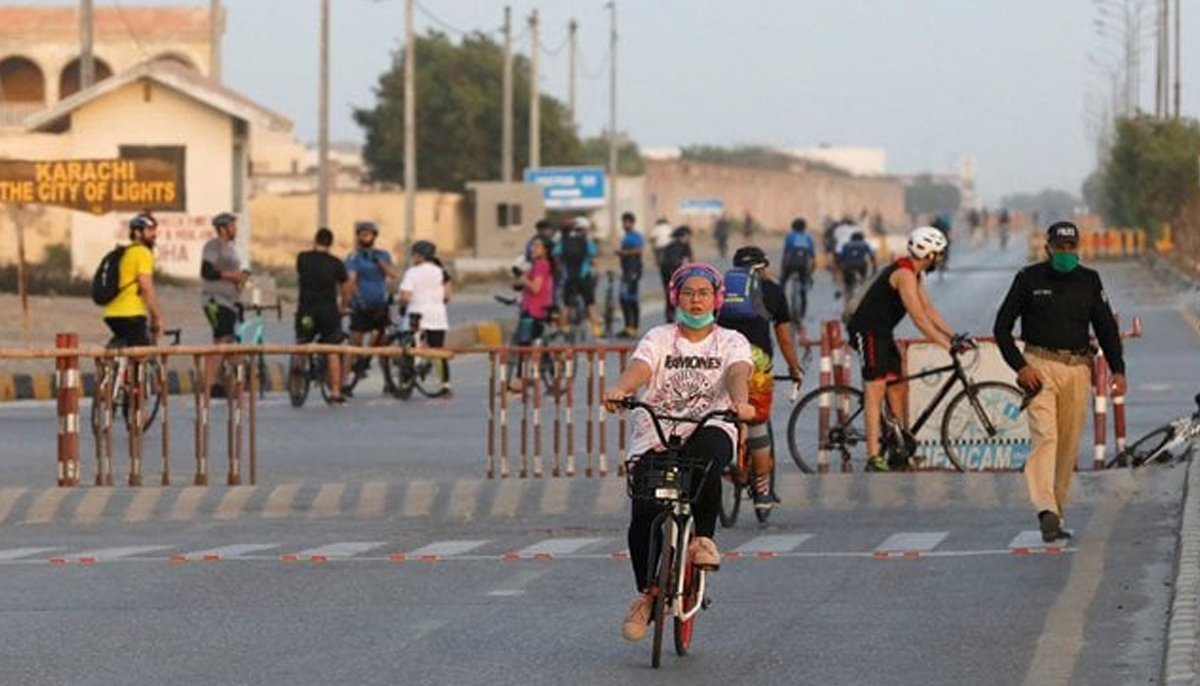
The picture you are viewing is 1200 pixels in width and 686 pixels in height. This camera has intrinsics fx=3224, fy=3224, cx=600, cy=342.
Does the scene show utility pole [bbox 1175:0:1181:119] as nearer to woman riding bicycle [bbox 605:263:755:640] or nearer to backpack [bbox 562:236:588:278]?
backpack [bbox 562:236:588:278]

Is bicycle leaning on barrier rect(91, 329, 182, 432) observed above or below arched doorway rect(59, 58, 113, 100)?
below

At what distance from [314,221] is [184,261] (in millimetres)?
38045

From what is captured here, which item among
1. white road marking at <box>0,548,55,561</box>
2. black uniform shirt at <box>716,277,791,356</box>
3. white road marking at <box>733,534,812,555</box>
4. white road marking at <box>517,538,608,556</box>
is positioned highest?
black uniform shirt at <box>716,277,791,356</box>

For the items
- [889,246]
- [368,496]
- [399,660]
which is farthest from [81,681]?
[889,246]

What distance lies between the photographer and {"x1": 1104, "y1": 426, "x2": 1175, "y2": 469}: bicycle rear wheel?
66.7ft

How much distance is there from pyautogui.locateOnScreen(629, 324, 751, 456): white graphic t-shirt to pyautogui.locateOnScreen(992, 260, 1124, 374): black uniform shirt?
4489 mm

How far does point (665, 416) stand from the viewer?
12227 millimetres

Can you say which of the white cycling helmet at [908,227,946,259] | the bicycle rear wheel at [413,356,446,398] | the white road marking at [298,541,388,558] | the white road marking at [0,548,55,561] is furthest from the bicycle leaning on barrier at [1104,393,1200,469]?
the bicycle rear wheel at [413,356,446,398]

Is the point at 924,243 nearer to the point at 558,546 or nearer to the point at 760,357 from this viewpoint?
the point at 760,357

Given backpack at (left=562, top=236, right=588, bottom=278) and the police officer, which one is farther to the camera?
backpack at (left=562, top=236, right=588, bottom=278)

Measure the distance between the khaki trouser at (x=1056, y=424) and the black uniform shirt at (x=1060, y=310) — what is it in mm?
140

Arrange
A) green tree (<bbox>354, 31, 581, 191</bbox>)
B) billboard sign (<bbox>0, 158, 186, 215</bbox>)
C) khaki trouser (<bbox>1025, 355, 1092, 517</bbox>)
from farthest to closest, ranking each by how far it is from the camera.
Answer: green tree (<bbox>354, 31, 581, 191</bbox>)
billboard sign (<bbox>0, 158, 186, 215</bbox>)
khaki trouser (<bbox>1025, 355, 1092, 517</bbox>)

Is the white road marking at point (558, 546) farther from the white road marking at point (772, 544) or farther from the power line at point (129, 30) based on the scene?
the power line at point (129, 30)

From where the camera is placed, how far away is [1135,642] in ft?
39.8
